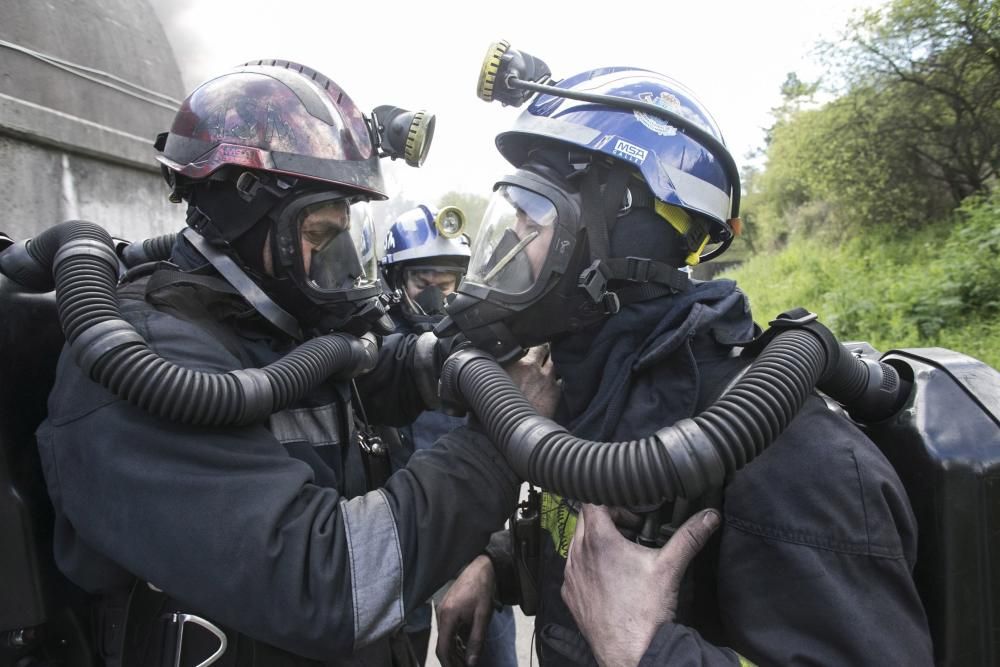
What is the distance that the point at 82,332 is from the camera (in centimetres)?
138

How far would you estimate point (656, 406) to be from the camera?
1552 millimetres

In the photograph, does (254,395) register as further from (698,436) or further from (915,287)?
(915,287)

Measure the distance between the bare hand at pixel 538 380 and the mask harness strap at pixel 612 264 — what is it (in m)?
0.32

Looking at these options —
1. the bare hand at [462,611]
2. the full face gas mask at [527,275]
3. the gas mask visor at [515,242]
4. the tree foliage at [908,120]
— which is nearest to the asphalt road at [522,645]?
the bare hand at [462,611]

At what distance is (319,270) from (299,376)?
484 mm

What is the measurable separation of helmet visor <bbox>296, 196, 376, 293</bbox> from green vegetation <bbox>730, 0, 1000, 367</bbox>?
23.9ft

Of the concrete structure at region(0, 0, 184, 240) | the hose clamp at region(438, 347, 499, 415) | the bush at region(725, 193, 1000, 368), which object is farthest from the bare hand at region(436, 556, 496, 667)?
the bush at region(725, 193, 1000, 368)

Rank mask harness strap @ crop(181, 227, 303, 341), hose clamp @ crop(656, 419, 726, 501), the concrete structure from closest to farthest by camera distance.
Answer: hose clamp @ crop(656, 419, 726, 501), mask harness strap @ crop(181, 227, 303, 341), the concrete structure

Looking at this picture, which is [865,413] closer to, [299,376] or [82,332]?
[299,376]

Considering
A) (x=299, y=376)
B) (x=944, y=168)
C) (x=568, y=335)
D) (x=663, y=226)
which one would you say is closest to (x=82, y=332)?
(x=299, y=376)

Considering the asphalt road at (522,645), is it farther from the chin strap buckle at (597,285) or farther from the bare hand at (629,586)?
the chin strap buckle at (597,285)

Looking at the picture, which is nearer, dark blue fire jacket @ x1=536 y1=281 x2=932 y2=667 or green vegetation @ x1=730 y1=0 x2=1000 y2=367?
dark blue fire jacket @ x1=536 y1=281 x2=932 y2=667

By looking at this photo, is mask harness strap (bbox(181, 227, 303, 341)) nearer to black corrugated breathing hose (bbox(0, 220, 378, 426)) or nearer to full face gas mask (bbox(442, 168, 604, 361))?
black corrugated breathing hose (bbox(0, 220, 378, 426))

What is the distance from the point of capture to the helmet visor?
1.97m
